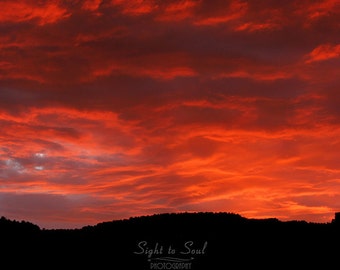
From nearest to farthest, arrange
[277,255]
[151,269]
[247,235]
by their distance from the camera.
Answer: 1. [151,269]
2. [277,255]
3. [247,235]

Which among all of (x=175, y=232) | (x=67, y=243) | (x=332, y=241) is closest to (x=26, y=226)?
(x=67, y=243)

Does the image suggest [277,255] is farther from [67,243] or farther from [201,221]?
[67,243]

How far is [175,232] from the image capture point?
4634 centimetres

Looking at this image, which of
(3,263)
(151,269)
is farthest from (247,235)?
(3,263)

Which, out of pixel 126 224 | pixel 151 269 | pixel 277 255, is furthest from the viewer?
pixel 126 224

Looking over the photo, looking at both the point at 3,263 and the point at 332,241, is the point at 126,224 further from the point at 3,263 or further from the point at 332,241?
the point at 332,241

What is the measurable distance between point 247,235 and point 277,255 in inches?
146

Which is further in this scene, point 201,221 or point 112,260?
point 201,221

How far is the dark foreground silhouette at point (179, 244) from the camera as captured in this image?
42.6 m

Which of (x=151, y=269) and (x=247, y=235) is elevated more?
(x=247, y=235)

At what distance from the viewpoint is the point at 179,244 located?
44.1 metres

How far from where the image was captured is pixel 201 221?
49344 millimetres

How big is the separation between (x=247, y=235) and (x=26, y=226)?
70.1 ft

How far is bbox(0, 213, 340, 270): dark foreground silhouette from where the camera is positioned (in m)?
42.6
